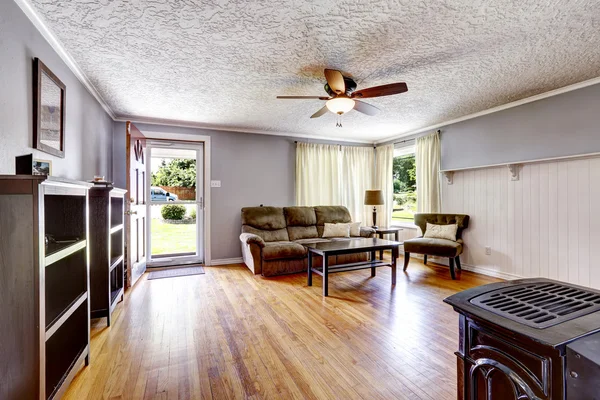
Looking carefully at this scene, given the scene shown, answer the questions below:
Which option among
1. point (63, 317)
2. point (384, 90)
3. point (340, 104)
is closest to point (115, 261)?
point (63, 317)

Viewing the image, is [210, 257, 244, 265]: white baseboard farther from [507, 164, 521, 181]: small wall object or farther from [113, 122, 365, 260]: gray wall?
[507, 164, 521, 181]: small wall object

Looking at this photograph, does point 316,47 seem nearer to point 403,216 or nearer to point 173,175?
point 173,175

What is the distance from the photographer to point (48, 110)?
2.12 meters

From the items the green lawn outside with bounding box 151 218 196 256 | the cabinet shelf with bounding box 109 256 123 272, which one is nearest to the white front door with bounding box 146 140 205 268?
the green lawn outside with bounding box 151 218 196 256

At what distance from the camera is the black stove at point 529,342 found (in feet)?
2.02

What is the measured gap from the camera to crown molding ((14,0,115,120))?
1797 millimetres

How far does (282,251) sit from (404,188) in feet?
9.76

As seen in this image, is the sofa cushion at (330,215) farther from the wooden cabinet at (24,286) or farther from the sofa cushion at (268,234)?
the wooden cabinet at (24,286)

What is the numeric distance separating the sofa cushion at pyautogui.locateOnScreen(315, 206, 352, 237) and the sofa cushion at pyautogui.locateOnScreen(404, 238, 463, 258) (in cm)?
133

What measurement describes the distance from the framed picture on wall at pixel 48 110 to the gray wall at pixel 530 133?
16.3 feet

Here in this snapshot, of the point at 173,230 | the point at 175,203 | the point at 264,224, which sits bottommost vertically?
the point at 173,230

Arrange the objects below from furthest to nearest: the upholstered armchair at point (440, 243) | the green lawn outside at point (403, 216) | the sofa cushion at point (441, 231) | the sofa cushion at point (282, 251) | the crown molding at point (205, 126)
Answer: the green lawn outside at point (403, 216) < the crown molding at point (205, 126) < the sofa cushion at point (441, 231) < the sofa cushion at point (282, 251) < the upholstered armchair at point (440, 243)

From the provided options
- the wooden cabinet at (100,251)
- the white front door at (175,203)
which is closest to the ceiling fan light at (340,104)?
the wooden cabinet at (100,251)

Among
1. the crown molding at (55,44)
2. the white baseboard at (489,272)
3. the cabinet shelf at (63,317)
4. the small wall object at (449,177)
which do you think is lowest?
the white baseboard at (489,272)
